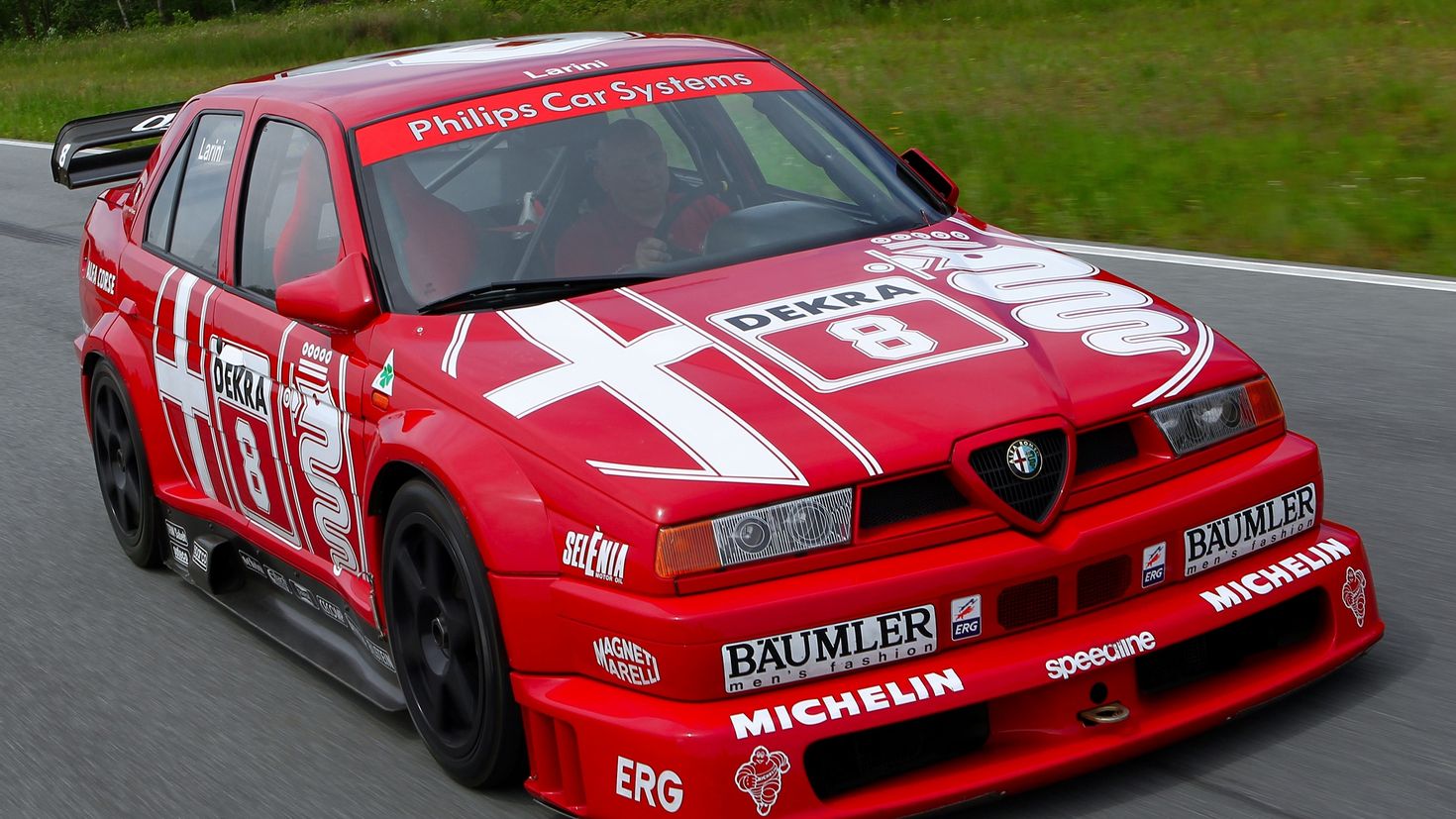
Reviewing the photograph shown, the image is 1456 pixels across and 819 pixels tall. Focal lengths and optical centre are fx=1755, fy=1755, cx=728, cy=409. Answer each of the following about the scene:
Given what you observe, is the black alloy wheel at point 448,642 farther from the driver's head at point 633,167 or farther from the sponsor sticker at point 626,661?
the driver's head at point 633,167

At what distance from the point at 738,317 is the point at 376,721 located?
140cm

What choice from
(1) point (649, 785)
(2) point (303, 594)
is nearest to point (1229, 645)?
(1) point (649, 785)

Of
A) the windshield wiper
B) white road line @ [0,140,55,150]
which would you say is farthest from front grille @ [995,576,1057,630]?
white road line @ [0,140,55,150]

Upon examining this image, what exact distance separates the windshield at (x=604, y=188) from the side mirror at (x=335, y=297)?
0.07m

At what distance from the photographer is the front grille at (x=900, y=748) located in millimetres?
3258

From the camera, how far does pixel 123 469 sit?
5918 mm

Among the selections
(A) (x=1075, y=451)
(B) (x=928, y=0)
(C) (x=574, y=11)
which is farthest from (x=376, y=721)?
(C) (x=574, y=11)

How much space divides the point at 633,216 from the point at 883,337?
1006 mm

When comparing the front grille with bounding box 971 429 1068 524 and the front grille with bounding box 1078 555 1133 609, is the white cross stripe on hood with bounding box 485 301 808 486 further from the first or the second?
the front grille with bounding box 1078 555 1133 609

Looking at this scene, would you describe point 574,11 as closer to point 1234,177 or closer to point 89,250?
point 1234,177

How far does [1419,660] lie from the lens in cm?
393

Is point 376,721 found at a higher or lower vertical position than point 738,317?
lower

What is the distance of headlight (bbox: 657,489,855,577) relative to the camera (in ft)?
10.5

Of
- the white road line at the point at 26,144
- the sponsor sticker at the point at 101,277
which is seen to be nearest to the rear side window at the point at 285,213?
the sponsor sticker at the point at 101,277
